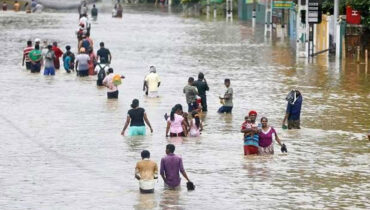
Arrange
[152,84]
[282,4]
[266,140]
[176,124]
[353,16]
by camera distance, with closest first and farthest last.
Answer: [266,140] < [176,124] < [152,84] < [353,16] < [282,4]

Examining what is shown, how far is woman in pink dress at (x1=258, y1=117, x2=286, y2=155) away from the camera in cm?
2669

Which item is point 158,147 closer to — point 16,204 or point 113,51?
point 16,204

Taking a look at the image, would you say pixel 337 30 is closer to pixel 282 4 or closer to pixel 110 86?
pixel 282 4

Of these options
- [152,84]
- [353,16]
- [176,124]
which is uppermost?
[353,16]

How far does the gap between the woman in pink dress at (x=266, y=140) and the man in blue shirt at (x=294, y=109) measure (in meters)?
3.82

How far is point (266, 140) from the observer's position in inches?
1062

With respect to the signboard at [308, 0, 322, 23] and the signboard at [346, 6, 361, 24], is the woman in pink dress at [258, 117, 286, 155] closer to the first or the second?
the signboard at [308, 0, 322, 23]

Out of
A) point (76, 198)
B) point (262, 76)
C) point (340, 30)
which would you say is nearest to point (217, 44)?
point (340, 30)

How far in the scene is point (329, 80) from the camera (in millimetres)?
44250

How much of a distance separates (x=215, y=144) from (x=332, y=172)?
436 centimetres

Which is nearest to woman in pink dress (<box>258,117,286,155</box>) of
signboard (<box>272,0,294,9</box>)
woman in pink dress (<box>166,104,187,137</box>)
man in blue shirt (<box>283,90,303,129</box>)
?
woman in pink dress (<box>166,104,187,137</box>)

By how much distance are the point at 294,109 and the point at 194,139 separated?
286 centimetres

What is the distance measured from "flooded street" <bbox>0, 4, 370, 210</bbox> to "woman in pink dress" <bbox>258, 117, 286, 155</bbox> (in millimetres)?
224

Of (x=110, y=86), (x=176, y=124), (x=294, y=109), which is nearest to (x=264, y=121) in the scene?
(x=176, y=124)
